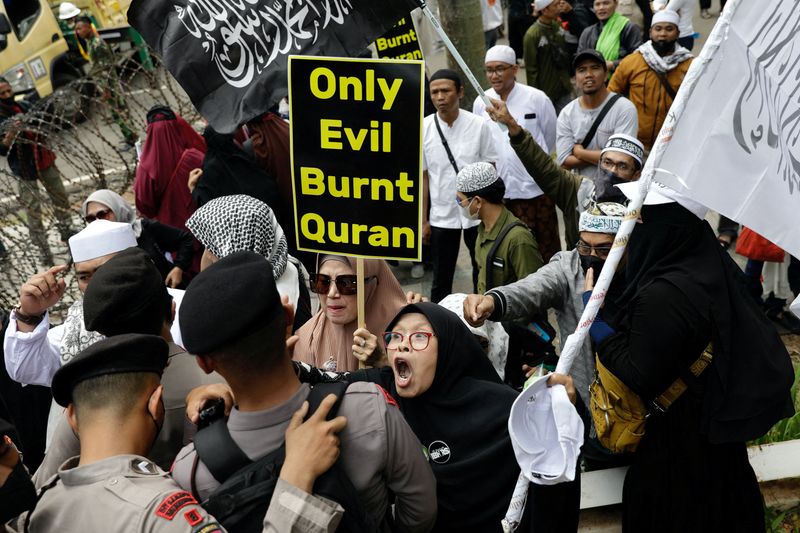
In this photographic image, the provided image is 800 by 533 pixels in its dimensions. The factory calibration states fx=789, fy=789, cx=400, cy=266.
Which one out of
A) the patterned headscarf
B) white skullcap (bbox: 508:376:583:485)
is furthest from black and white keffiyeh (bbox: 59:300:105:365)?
white skullcap (bbox: 508:376:583:485)

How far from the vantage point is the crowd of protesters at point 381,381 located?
2.09m

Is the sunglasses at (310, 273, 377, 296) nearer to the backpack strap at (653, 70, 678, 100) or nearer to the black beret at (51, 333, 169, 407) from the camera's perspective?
the black beret at (51, 333, 169, 407)

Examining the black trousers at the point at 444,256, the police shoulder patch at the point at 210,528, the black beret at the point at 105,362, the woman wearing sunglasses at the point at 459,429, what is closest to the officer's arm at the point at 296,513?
the police shoulder patch at the point at 210,528

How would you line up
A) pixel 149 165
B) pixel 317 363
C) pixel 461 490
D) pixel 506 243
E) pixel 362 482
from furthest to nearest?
pixel 149 165
pixel 506 243
pixel 317 363
pixel 461 490
pixel 362 482

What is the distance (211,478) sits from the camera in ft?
6.94

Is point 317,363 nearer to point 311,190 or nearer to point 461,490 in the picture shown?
point 311,190

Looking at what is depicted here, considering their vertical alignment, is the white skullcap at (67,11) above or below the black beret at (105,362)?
below

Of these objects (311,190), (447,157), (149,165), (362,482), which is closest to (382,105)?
(311,190)

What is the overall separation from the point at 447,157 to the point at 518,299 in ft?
9.17

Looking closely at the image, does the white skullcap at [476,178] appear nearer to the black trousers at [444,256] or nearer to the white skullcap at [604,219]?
the white skullcap at [604,219]

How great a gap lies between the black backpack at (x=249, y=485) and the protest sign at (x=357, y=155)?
1.57 meters

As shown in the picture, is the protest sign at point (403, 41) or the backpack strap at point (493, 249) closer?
the backpack strap at point (493, 249)

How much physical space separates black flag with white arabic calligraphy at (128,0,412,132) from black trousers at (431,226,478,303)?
234 centimetres

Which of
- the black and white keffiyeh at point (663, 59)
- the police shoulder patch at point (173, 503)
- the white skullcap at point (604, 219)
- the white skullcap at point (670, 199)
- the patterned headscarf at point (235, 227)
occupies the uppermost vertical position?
the white skullcap at point (670, 199)
